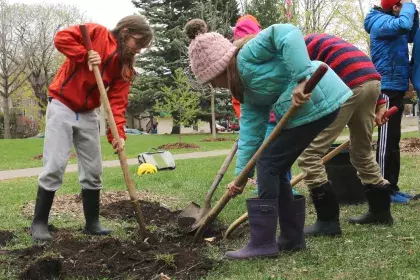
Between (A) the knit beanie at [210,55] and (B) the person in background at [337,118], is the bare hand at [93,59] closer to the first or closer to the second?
(A) the knit beanie at [210,55]

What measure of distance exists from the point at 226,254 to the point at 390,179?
2.58m

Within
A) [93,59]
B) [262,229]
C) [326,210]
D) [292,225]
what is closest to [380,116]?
[326,210]

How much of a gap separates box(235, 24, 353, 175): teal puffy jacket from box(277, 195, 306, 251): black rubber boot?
63cm

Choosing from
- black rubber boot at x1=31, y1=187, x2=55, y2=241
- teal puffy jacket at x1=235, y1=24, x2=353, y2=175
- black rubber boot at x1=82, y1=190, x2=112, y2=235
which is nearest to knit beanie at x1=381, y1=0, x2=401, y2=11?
teal puffy jacket at x1=235, y1=24, x2=353, y2=175

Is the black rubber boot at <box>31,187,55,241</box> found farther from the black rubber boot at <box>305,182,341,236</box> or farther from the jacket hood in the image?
the jacket hood

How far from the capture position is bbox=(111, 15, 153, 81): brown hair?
4121mm

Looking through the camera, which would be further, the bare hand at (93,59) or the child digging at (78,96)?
the child digging at (78,96)

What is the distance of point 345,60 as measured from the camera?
3855mm

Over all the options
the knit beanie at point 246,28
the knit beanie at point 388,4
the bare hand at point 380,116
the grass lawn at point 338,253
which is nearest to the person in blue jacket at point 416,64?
the knit beanie at point 388,4

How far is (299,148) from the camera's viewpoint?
10.8 ft

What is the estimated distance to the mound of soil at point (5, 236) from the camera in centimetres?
403

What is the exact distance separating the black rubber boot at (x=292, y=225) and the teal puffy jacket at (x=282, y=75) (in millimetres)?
632

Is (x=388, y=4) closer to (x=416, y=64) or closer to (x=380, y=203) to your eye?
(x=416, y=64)

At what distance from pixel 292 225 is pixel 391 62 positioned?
242cm
